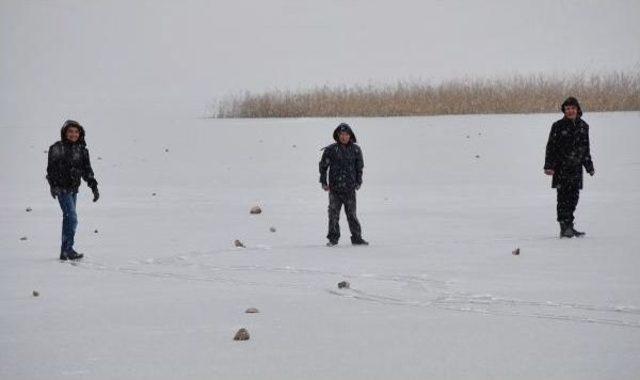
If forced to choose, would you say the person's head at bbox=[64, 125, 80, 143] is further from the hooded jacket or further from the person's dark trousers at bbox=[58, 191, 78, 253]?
the hooded jacket

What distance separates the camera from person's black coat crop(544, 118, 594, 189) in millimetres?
14203

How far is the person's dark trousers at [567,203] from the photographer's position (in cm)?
1395

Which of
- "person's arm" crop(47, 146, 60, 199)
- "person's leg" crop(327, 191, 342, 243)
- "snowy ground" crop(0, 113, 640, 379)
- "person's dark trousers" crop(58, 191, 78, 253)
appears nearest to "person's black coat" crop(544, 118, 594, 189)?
"snowy ground" crop(0, 113, 640, 379)

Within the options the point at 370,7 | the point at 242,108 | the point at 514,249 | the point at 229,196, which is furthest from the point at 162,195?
the point at 370,7

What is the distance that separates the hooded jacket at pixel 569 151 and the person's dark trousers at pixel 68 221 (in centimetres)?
524

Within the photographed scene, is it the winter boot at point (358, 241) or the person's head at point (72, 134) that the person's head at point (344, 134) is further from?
the person's head at point (72, 134)

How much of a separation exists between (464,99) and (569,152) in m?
28.8

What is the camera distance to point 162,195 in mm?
20297

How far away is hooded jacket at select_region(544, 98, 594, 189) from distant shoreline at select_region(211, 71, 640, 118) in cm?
2703

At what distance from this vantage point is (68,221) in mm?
12539

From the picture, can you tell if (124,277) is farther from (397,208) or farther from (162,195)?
(162,195)

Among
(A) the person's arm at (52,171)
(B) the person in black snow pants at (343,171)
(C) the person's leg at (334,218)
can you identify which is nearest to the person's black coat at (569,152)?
(B) the person in black snow pants at (343,171)

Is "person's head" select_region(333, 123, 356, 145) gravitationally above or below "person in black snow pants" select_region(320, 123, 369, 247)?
above

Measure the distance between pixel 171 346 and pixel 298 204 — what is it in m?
11.0
